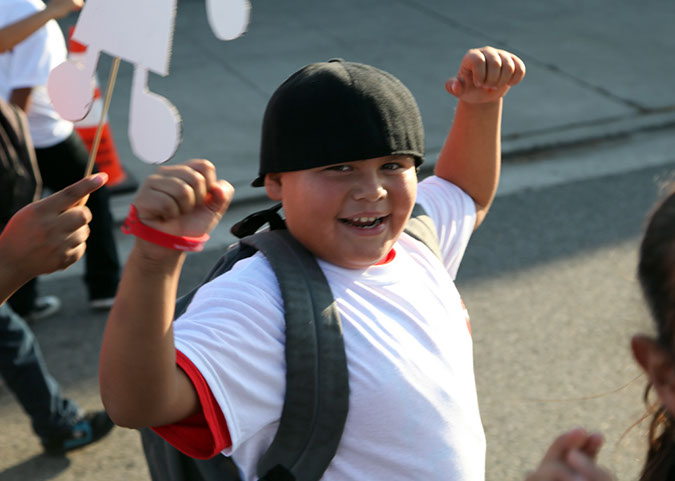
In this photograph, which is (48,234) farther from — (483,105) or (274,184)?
(483,105)

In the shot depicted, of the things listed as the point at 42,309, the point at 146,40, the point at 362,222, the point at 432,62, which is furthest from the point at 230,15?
the point at 432,62

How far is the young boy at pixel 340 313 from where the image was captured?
58.7 inches

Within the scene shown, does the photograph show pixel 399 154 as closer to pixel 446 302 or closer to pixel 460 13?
pixel 446 302

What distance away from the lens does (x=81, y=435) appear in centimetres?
355

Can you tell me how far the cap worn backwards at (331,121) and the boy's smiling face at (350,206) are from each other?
4 cm

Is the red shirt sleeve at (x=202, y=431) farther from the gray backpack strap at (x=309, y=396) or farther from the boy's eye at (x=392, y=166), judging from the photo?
the boy's eye at (x=392, y=166)

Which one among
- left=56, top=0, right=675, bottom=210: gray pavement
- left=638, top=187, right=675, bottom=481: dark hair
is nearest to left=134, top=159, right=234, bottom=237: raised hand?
left=638, top=187, right=675, bottom=481: dark hair


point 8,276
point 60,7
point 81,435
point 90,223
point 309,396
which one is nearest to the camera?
point 309,396

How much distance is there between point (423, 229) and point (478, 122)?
0.96ft

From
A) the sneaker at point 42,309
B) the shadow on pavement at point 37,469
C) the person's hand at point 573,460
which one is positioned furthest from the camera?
the sneaker at point 42,309

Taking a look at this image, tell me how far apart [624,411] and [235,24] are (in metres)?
2.70

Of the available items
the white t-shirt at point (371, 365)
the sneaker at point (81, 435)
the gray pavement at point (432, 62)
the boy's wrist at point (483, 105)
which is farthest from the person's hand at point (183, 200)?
the gray pavement at point (432, 62)

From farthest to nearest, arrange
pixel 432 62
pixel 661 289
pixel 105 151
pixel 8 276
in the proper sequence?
pixel 432 62, pixel 105 151, pixel 8 276, pixel 661 289

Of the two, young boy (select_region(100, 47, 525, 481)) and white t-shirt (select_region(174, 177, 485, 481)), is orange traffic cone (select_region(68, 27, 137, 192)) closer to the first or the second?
young boy (select_region(100, 47, 525, 481))
